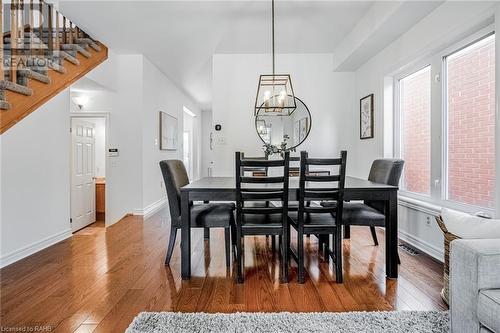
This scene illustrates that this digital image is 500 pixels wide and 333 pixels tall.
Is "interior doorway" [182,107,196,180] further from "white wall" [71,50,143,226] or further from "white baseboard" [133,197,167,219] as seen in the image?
"white wall" [71,50,143,226]

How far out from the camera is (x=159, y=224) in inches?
168

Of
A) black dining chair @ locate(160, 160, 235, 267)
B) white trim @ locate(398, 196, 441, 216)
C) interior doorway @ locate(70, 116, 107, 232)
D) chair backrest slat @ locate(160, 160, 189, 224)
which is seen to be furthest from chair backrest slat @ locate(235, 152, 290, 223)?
interior doorway @ locate(70, 116, 107, 232)

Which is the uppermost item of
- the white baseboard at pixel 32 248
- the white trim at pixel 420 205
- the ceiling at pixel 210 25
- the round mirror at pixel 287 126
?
the ceiling at pixel 210 25

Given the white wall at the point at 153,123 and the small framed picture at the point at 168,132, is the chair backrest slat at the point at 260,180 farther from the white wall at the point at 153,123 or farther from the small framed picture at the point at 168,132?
the small framed picture at the point at 168,132

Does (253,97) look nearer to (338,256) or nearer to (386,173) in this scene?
(386,173)

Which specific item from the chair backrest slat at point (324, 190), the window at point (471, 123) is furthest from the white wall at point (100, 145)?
the window at point (471, 123)

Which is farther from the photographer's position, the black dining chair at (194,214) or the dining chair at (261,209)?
the black dining chair at (194,214)

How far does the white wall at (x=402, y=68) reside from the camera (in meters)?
2.45

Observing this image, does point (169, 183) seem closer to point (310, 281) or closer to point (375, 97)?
point (310, 281)

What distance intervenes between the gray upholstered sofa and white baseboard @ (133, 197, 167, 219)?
4.26 meters

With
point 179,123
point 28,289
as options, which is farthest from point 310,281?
point 179,123

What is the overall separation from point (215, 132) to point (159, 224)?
1.67 meters

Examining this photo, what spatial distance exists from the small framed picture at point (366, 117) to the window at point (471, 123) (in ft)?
4.68

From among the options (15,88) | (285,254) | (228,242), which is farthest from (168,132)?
(285,254)
